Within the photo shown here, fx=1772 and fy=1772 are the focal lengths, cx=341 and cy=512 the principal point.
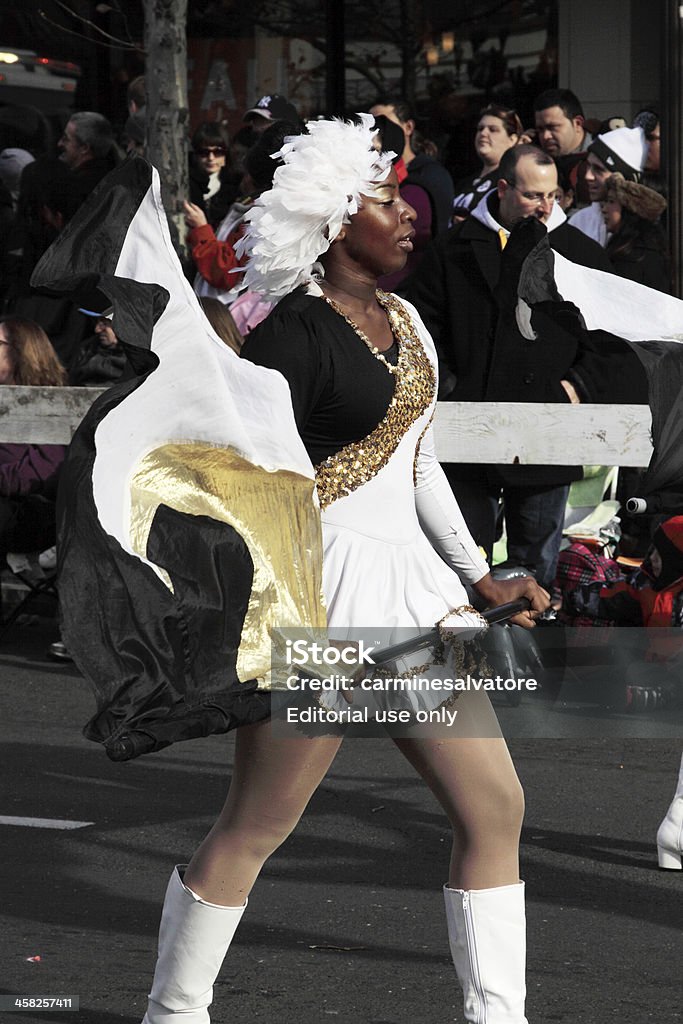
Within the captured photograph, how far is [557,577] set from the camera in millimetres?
Answer: 7949

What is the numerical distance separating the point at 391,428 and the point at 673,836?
6.86 ft

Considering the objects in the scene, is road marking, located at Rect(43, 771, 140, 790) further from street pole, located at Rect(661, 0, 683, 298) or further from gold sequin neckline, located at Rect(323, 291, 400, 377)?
street pole, located at Rect(661, 0, 683, 298)

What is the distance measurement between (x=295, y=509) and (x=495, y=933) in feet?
3.15

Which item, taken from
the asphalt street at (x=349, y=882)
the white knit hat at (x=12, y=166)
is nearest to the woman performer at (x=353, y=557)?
the asphalt street at (x=349, y=882)

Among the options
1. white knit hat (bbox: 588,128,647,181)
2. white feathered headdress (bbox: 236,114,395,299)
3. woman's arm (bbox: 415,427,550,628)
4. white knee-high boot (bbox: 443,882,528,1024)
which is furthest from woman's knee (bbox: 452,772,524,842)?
white knit hat (bbox: 588,128,647,181)

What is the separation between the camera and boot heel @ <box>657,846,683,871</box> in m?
5.35

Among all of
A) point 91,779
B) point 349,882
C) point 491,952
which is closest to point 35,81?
point 91,779

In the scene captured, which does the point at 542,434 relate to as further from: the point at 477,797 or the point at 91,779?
the point at 477,797

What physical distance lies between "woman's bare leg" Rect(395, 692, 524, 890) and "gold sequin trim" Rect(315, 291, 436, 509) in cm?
53

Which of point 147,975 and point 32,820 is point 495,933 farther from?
point 32,820

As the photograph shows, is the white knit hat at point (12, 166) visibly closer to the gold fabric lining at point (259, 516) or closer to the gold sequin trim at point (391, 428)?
the gold sequin trim at point (391, 428)

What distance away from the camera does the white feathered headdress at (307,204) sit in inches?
149

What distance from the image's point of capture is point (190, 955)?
3.66 m

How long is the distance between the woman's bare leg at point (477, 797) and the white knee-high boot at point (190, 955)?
48 centimetres
